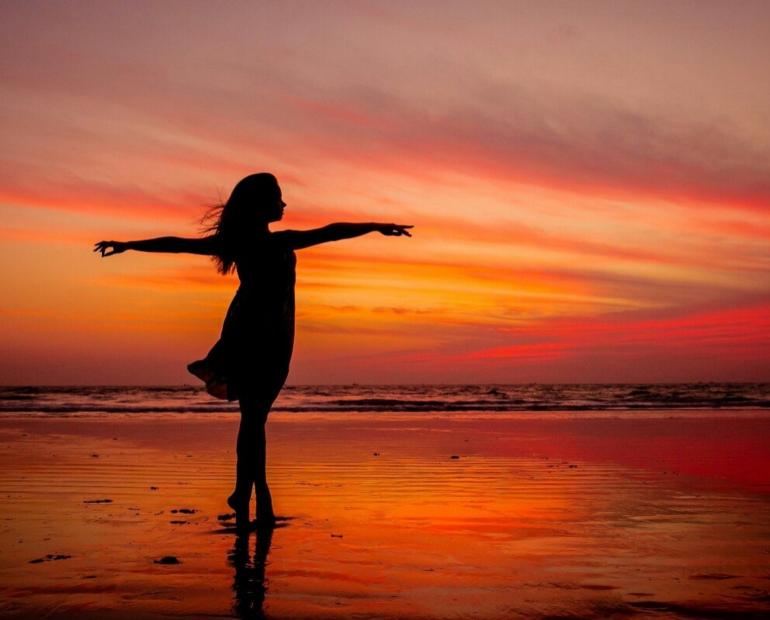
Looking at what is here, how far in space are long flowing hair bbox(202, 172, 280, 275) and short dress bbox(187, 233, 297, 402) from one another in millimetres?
84

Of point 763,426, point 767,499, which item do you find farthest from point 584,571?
point 763,426

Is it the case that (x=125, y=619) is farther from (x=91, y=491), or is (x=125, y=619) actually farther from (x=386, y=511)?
(x=91, y=491)

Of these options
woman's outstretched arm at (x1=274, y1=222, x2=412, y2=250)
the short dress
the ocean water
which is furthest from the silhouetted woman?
the ocean water

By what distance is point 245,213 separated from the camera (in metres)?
5.42

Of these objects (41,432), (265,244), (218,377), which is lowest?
(41,432)

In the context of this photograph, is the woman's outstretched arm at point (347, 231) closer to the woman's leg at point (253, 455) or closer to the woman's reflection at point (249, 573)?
the woman's leg at point (253, 455)

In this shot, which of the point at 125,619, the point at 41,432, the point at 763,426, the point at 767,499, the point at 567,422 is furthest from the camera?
the point at 567,422

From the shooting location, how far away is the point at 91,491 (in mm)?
6945

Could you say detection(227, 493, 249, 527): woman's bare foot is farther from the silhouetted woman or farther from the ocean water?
the ocean water

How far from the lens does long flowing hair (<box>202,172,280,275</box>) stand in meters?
5.42

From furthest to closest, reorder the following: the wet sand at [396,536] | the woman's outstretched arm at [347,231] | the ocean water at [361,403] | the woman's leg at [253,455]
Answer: the ocean water at [361,403], the woman's leg at [253,455], the woman's outstretched arm at [347,231], the wet sand at [396,536]

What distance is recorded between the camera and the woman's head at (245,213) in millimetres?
5418

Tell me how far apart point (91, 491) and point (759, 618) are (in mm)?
5275

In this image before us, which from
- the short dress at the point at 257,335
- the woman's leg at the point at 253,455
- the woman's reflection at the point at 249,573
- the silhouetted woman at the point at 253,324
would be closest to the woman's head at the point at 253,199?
the silhouetted woman at the point at 253,324
